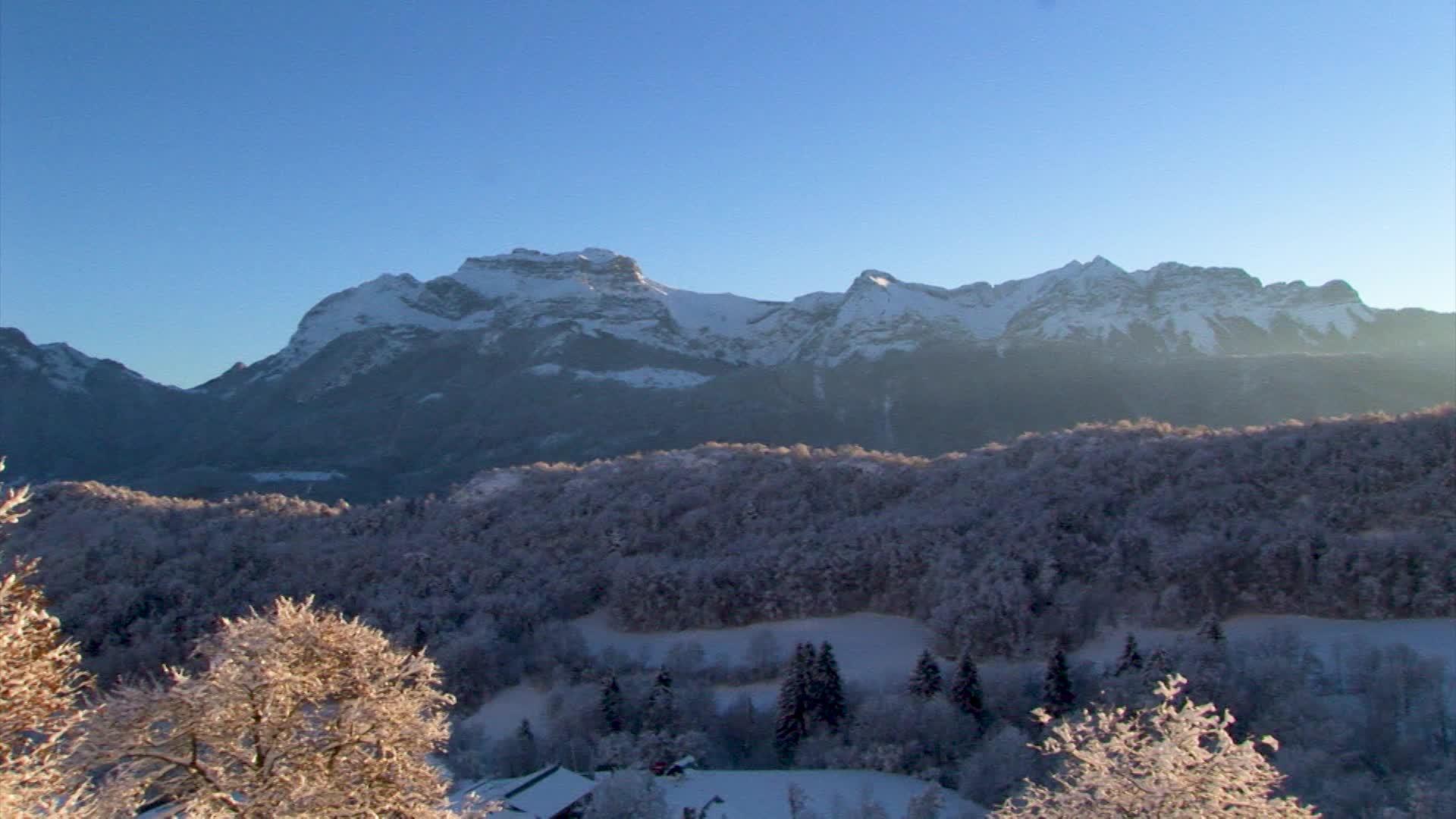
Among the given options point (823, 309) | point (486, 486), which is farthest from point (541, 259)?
point (486, 486)

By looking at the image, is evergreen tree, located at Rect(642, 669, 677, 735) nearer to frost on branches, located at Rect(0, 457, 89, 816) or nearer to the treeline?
the treeline

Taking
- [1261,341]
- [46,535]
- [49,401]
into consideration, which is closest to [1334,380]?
[1261,341]

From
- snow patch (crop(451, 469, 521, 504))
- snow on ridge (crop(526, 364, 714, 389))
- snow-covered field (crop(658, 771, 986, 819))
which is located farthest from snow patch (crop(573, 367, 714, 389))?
snow-covered field (crop(658, 771, 986, 819))

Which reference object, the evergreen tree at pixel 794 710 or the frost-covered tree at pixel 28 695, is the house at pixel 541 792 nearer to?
the evergreen tree at pixel 794 710

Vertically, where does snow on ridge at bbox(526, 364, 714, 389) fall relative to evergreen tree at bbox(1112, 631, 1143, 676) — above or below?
above

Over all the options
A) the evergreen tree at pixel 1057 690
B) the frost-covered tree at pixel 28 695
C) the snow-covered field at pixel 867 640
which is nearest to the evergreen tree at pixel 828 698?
the snow-covered field at pixel 867 640

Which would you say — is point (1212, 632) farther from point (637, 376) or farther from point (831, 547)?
point (637, 376)
